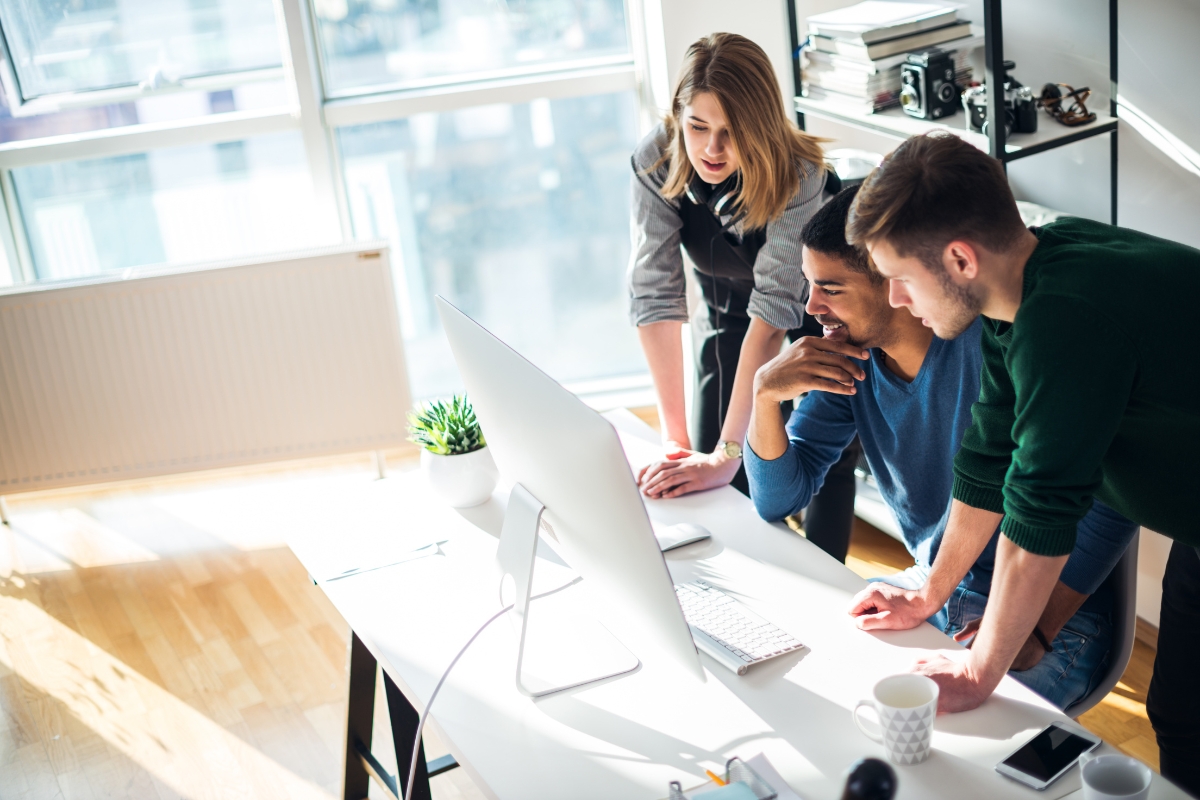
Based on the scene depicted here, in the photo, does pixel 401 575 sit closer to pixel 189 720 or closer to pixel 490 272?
pixel 189 720

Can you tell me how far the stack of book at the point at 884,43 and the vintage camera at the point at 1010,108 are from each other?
192mm

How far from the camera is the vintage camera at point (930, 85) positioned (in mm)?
2645

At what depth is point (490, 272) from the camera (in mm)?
4188

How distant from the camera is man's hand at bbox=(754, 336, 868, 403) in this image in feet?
5.70

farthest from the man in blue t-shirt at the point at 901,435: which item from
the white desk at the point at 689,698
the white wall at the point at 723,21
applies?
the white wall at the point at 723,21

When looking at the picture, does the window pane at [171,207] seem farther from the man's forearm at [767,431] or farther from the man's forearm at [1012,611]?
the man's forearm at [1012,611]

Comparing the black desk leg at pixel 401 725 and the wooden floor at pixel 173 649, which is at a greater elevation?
the black desk leg at pixel 401 725

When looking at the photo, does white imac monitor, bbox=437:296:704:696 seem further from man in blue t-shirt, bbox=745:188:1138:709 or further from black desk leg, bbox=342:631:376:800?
black desk leg, bbox=342:631:376:800

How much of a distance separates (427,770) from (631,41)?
9.31 feet

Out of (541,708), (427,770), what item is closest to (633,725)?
(541,708)

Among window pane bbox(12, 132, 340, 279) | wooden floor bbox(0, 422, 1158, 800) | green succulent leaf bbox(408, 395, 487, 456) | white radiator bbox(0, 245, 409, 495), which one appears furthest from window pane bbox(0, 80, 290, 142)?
green succulent leaf bbox(408, 395, 487, 456)

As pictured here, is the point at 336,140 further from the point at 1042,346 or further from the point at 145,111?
the point at 1042,346

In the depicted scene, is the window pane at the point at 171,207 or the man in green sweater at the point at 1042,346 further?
the window pane at the point at 171,207

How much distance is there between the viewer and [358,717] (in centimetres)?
220
